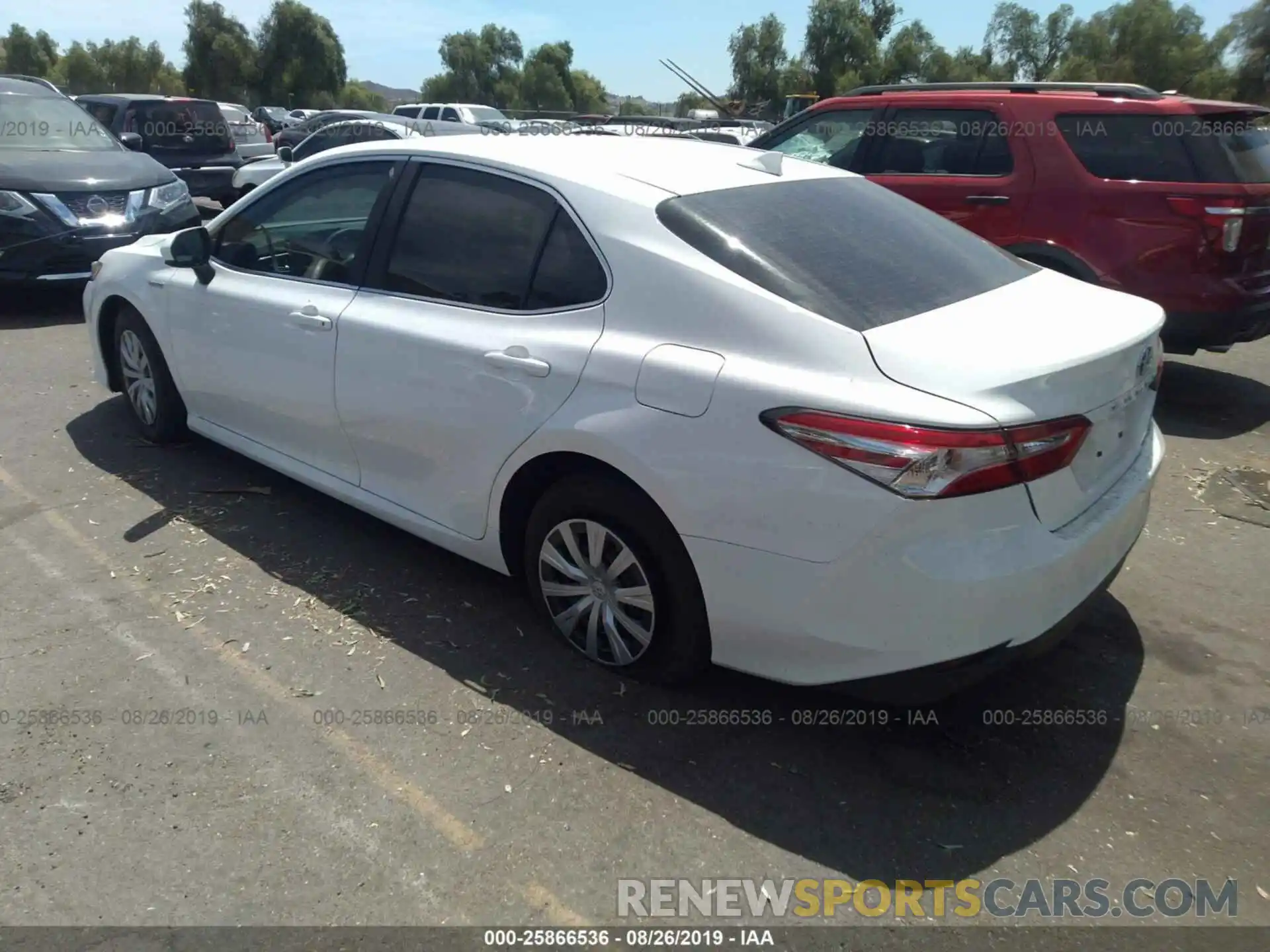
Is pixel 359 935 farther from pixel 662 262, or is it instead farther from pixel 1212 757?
pixel 1212 757

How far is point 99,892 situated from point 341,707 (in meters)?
0.89

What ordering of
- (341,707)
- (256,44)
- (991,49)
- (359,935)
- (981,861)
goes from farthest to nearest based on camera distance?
(991,49) < (256,44) < (341,707) < (981,861) < (359,935)

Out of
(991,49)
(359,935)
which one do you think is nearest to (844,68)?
(991,49)

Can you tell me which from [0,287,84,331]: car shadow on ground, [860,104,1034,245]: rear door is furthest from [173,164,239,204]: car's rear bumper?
[860,104,1034,245]: rear door

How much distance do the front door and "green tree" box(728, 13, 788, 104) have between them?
76440mm

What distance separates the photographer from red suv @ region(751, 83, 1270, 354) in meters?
5.92

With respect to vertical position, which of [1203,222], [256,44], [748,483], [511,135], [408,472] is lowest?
[408,472]

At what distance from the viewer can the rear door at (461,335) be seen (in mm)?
3275

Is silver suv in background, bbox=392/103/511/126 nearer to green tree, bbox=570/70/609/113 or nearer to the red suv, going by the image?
the red suv

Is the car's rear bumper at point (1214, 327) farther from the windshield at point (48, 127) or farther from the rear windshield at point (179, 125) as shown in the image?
the rear windshield at point (179, 125)

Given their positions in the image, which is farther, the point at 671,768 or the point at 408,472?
the point at 408,472

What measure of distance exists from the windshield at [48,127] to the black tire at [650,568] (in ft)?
27.1

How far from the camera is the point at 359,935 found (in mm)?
2422

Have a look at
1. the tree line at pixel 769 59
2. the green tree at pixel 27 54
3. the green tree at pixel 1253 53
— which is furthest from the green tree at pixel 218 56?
the green tree at pixel 1253 53
